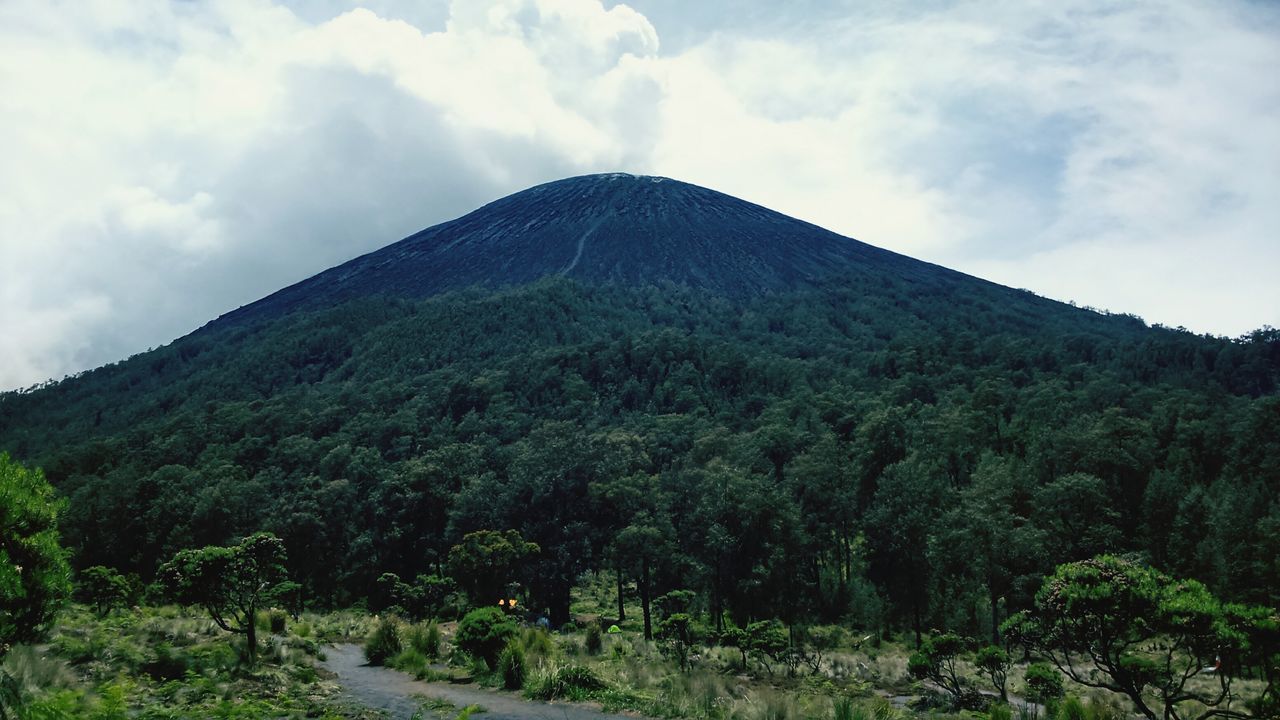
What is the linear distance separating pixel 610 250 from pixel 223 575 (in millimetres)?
122092

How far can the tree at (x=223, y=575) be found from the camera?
59.1 feet

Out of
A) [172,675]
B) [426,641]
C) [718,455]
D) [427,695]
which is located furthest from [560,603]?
[172,675]

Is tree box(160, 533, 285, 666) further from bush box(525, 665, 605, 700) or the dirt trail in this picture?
bush box(525, 665, 605, 700)

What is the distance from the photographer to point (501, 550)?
32.8m

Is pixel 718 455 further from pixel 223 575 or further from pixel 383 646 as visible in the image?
pixel 223 575

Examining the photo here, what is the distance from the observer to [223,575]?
722 inches

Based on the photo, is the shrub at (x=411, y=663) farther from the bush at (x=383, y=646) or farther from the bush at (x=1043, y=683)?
the bush at (x=1043, y=683)

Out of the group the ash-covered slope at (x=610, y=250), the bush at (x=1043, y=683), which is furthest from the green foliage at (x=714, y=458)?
the ash-covered slope at (x=610, y=250)

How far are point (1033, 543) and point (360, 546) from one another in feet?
135

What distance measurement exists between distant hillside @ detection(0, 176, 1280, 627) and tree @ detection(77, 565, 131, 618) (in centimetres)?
1800

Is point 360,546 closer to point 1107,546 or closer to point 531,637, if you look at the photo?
point 531,637

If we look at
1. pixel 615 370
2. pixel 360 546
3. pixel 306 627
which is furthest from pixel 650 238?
pixel 306 627

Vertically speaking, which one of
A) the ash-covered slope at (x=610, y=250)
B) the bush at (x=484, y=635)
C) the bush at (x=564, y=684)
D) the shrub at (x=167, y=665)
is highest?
the ash-covered slope at (x=610, y=250)

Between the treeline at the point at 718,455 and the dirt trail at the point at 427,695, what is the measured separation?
1671 centimetres
